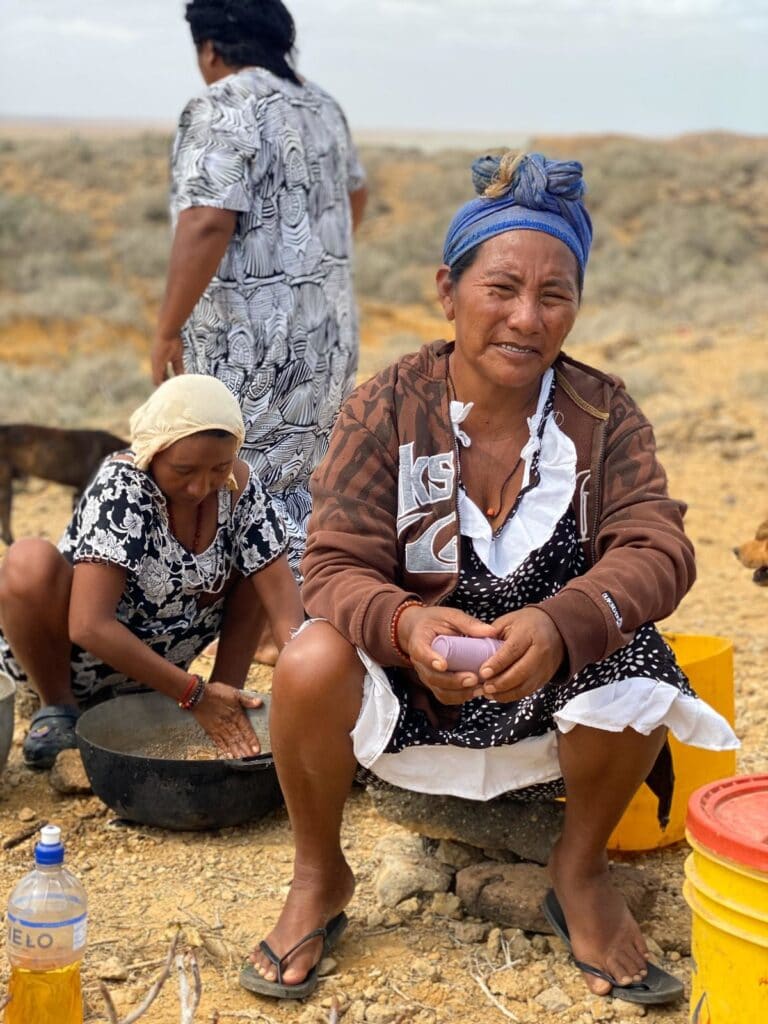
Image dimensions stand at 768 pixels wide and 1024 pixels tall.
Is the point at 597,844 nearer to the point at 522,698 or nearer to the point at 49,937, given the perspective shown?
the point at 522,698

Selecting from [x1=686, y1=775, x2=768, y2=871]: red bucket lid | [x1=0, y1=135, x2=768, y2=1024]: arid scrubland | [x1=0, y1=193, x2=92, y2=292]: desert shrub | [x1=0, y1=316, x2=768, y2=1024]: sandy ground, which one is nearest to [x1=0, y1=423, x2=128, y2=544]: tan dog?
[x1=0, y1=135, x2=768, y2=1024]: arid scrubland

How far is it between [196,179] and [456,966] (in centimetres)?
267

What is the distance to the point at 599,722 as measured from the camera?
2506 mm

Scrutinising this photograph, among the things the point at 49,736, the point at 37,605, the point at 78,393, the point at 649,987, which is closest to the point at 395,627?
the point at 649,987

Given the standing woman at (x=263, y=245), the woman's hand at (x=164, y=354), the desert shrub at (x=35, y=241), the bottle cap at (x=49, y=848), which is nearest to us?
the bottle cap at (x=49, y=848)

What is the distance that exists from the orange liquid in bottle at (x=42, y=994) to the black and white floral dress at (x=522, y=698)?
2.15ft

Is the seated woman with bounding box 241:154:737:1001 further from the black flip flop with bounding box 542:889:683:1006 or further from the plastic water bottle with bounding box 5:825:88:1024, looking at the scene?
the plastic water bottle with bounding box 5:825:88:1024

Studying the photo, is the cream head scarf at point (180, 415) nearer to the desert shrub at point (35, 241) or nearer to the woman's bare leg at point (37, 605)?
the woman's bare leg at point (37, 605)

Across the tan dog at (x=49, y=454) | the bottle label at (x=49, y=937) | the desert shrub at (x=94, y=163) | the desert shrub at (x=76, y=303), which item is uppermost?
the bottle label at (x=49, y=937)

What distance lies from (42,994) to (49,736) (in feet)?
4.80

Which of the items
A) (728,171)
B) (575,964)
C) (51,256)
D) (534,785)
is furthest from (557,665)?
(728,171)

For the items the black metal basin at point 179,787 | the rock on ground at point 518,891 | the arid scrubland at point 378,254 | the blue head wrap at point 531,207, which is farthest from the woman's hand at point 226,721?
the arid scrubland at point 378,254

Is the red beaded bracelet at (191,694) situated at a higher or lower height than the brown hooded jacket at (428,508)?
lower

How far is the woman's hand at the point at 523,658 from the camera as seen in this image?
2.36m
